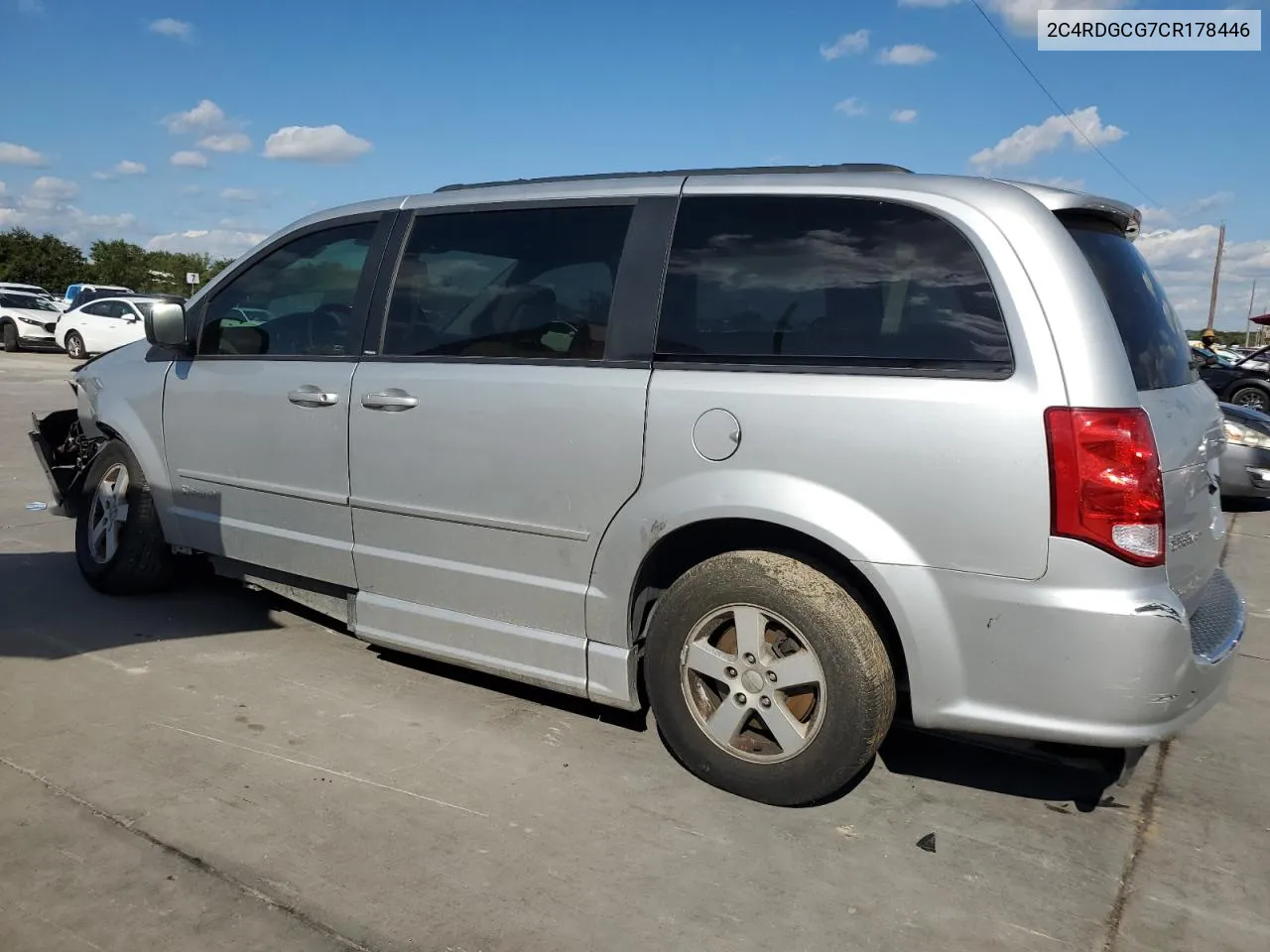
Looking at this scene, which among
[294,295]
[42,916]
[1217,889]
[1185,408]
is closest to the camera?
[42,916]

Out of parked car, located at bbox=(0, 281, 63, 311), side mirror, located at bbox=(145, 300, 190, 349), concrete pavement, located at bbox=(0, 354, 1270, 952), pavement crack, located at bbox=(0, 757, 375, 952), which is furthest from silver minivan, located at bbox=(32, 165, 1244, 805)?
parked car, located at bbox=(0, 281, 63, 311)

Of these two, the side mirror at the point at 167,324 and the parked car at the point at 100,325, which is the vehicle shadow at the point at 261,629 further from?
the parked car at the point at 100,325

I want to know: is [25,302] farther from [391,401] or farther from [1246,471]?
[1246,471]

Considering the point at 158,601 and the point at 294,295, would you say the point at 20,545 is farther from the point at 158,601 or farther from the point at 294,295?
the point at 294,295

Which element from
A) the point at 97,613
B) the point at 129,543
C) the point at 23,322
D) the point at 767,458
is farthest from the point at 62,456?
the point at 23,322

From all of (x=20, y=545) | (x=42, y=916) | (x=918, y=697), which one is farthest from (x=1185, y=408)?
(x=20, y=545)

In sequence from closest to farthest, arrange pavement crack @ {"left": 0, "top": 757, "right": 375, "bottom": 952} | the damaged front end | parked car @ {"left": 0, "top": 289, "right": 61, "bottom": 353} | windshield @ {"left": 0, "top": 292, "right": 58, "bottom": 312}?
pavement crack @ {"left": 0, "top": 757, "right": 375, "bottom": 952}, the damaged front end, parked car @ {"left": 0, "top": 289, "right": 61, "bottom": 353}, windshield @ {"left": 0, "top": 292, "right": 58, "bottom": 312}

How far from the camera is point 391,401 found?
391cm

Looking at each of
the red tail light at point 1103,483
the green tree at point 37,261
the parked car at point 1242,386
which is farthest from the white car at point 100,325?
the green tree at point 37,261

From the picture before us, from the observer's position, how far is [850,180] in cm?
321

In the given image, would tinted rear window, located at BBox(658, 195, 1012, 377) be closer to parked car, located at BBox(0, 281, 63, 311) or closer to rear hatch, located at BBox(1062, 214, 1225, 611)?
rear hatch, located at BBox(1062, 214, 1225, 611)

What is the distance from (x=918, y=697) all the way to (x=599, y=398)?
1.36 m

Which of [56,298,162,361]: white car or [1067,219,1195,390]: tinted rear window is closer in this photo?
[1067,219,1195,390]: tinted rear window

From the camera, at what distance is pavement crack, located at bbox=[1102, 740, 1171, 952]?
8.75ft
